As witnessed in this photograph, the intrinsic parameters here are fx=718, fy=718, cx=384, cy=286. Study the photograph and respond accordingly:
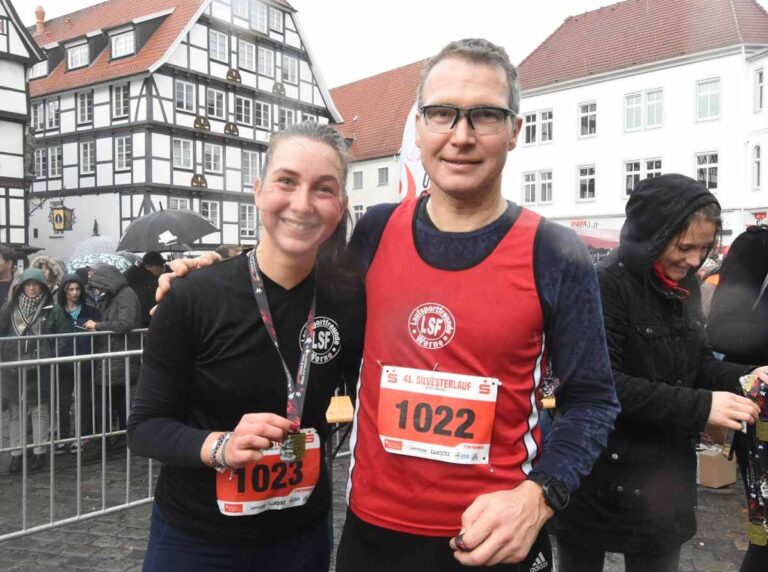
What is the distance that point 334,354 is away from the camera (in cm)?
179

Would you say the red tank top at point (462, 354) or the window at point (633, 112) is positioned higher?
the window at point (633, 112)

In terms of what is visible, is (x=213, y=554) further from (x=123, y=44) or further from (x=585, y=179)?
(x=123, y=44)

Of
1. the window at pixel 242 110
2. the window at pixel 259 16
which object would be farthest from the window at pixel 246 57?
the window at pixel 259 16

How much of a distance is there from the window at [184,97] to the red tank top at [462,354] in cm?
2559

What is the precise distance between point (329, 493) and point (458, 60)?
117 centimetres

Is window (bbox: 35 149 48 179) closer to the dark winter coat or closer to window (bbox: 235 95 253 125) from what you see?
window (bbox: 235 95 253 125)

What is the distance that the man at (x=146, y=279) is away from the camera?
7.04m

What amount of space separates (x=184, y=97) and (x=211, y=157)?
2447mm

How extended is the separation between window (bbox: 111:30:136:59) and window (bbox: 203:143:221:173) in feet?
14.6

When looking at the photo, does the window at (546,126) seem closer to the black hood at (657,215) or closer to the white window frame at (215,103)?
the white window frame at (215,103)

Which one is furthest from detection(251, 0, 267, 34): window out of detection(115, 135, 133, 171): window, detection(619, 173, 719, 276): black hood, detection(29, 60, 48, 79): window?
detection(29, 60, 48, 79): window

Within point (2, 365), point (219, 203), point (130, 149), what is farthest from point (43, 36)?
point (2, 365)

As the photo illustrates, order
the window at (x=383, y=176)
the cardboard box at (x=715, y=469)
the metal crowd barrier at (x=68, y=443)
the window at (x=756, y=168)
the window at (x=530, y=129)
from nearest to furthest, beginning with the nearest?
the metal crowd barrier at (x=68, y=443) < the cardboard box at (x=715, y=469) < the window at (x=756, y=168) < the window at (x=530, y=129) < the window at (x=383, y=176)

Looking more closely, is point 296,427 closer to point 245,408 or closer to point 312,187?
point 245,408
